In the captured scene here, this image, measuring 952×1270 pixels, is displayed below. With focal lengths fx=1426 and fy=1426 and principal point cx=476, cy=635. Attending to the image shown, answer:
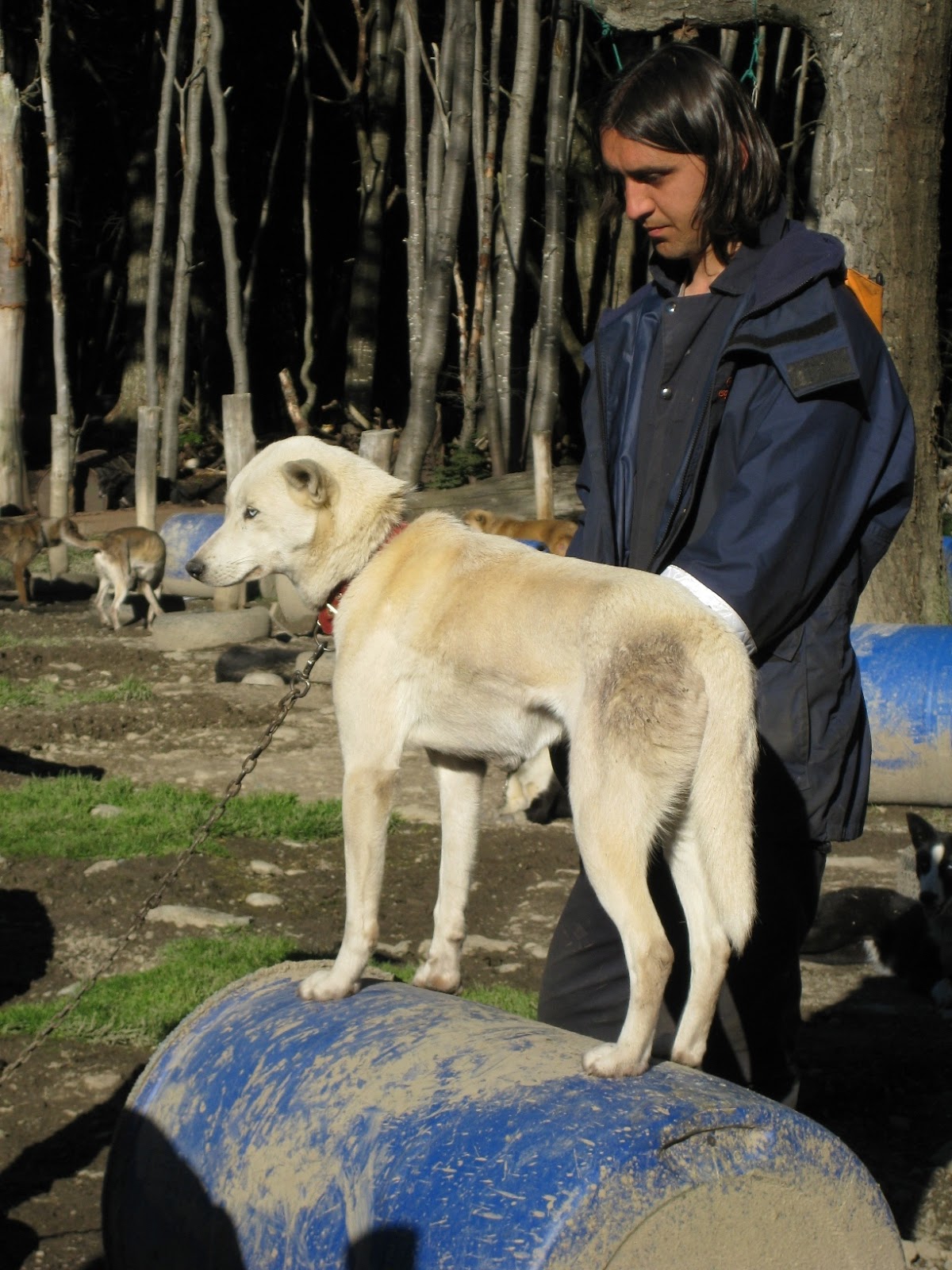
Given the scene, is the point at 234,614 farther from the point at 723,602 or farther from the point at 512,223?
the point at 723,602

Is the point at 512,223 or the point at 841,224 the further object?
the point at 512,223

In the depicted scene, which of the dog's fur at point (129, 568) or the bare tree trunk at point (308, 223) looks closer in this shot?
the dog's fur at point (129, 568)

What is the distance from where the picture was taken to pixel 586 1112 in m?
2.40

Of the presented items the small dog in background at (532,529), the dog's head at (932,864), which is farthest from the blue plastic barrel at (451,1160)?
the small dog in background at (532,529)

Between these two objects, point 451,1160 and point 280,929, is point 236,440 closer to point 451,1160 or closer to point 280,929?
point 280,929

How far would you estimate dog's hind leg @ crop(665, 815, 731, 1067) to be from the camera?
9.37 feet

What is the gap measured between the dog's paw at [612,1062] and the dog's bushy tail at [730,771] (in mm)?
342

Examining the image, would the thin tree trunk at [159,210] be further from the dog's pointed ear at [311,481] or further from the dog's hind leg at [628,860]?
the dog's hind leg at [628,860]

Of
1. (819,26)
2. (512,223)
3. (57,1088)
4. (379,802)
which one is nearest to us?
(379,802)

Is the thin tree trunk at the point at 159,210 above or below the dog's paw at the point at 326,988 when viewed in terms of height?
above

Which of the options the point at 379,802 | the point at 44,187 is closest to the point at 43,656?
the point at 379,802

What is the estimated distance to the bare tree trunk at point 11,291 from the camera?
1526 centimetres

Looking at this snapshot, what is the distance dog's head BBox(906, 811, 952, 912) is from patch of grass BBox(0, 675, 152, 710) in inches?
216

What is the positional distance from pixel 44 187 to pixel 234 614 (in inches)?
563
